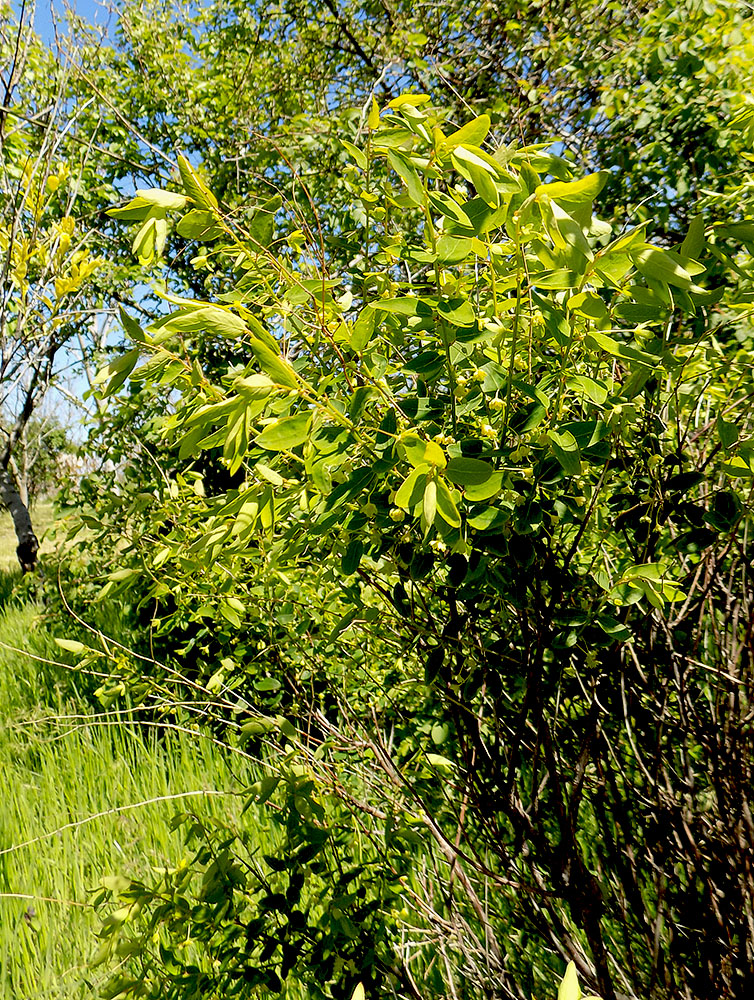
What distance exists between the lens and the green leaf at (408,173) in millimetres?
726

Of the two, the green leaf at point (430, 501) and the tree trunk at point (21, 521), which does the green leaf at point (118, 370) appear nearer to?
the green leaf at point (430, 501)

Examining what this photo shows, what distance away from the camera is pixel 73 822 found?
106 inches

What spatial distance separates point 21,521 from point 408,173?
664 cm

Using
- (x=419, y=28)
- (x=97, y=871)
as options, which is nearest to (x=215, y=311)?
(x=97, y=871)

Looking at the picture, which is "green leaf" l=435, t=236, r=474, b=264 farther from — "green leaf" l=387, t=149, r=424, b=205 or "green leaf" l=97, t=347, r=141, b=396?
"green leaf" l=97, t=347, r=141, b=396

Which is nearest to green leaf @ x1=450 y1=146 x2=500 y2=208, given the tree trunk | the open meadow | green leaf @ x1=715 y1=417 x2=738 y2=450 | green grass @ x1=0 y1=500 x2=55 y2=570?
green leaf @ x1=715 y1=417 x2=738 y2=450

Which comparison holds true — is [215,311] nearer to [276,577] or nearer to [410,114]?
[410,114]

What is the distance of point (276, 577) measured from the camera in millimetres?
1302

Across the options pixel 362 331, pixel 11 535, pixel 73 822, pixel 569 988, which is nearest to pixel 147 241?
pixel 362 331

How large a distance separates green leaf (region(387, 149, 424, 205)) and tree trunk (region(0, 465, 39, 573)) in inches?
240

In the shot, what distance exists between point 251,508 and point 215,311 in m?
0.26

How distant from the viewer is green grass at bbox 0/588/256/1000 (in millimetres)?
2076

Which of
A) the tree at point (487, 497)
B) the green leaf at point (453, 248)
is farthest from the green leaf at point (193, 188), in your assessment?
the green leaf at point (453, 248)

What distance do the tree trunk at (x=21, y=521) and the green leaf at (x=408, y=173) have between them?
20.0 feet
